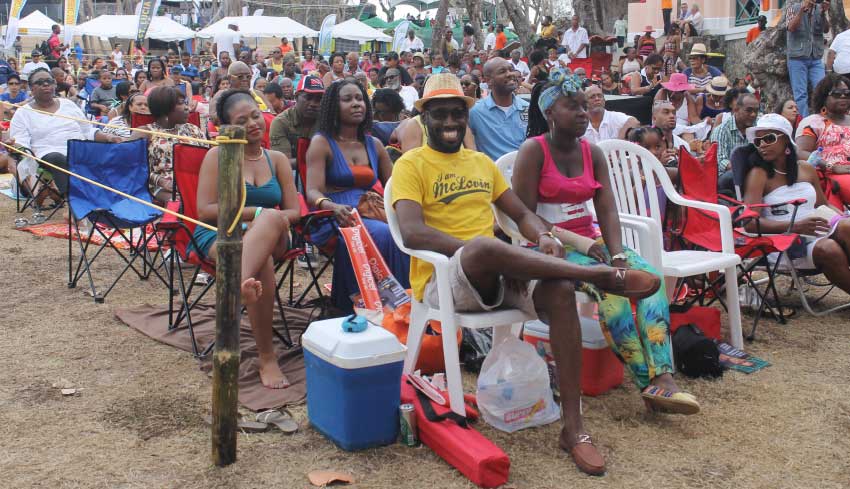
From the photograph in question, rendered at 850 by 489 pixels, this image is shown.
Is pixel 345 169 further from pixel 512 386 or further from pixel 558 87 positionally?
pixel 512 386

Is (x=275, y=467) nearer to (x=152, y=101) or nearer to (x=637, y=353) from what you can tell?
(x=637, y=353)

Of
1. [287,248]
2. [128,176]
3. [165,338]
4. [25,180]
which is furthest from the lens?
[25,180]

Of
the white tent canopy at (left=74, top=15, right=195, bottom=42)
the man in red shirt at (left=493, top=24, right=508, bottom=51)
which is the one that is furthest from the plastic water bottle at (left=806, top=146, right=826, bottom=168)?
the white tent canopy at (left=74, top=15, right=195, bottom=42)

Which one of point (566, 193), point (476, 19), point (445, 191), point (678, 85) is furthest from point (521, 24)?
point (445, 191)

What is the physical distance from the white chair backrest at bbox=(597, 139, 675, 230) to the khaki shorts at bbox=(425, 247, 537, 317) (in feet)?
5.02

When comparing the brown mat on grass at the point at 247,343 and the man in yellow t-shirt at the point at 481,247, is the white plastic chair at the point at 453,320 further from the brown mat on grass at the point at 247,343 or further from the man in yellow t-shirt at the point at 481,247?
the brown mat on grass at the point at 247,343

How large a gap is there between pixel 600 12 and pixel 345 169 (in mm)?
23692

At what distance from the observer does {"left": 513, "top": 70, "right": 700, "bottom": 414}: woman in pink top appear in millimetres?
3637

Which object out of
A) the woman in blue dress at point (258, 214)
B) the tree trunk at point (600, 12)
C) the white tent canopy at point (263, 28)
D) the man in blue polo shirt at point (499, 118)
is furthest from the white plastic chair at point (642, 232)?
the white tent canopy at point (263, 28)

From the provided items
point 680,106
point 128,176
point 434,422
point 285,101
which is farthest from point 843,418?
point 285,101

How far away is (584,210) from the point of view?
4.10m

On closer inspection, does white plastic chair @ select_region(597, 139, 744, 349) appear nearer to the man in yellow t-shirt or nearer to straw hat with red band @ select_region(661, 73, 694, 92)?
the man in yellow t-shirt

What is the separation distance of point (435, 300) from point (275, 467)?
98 centimetres

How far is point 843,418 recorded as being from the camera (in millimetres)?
3717
